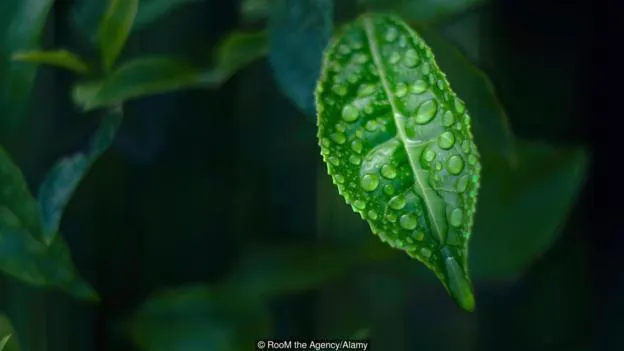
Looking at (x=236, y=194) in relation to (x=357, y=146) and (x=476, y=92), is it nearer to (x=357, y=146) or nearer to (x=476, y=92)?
(x=357, y=146)

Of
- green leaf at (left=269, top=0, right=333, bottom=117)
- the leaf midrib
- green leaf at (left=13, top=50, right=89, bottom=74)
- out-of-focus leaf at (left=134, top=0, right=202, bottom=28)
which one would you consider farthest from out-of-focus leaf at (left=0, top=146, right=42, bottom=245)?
the leaf midrib

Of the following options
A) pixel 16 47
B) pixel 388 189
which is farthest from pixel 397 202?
pixel 16 47

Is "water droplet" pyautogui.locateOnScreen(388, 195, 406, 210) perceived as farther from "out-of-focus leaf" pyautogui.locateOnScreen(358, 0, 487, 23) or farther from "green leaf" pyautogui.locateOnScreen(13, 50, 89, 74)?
"green leaf" pyautogui.locateOnScreen(13, 50, 89, 74)

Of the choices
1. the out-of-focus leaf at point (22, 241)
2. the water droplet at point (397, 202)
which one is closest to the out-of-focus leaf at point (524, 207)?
the water droplet at point (397, 202)

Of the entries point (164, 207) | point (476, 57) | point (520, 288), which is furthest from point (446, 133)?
point (164, 207)

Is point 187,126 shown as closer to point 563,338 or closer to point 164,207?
point 164,207

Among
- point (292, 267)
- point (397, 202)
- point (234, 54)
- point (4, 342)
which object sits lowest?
point (4, 342)
